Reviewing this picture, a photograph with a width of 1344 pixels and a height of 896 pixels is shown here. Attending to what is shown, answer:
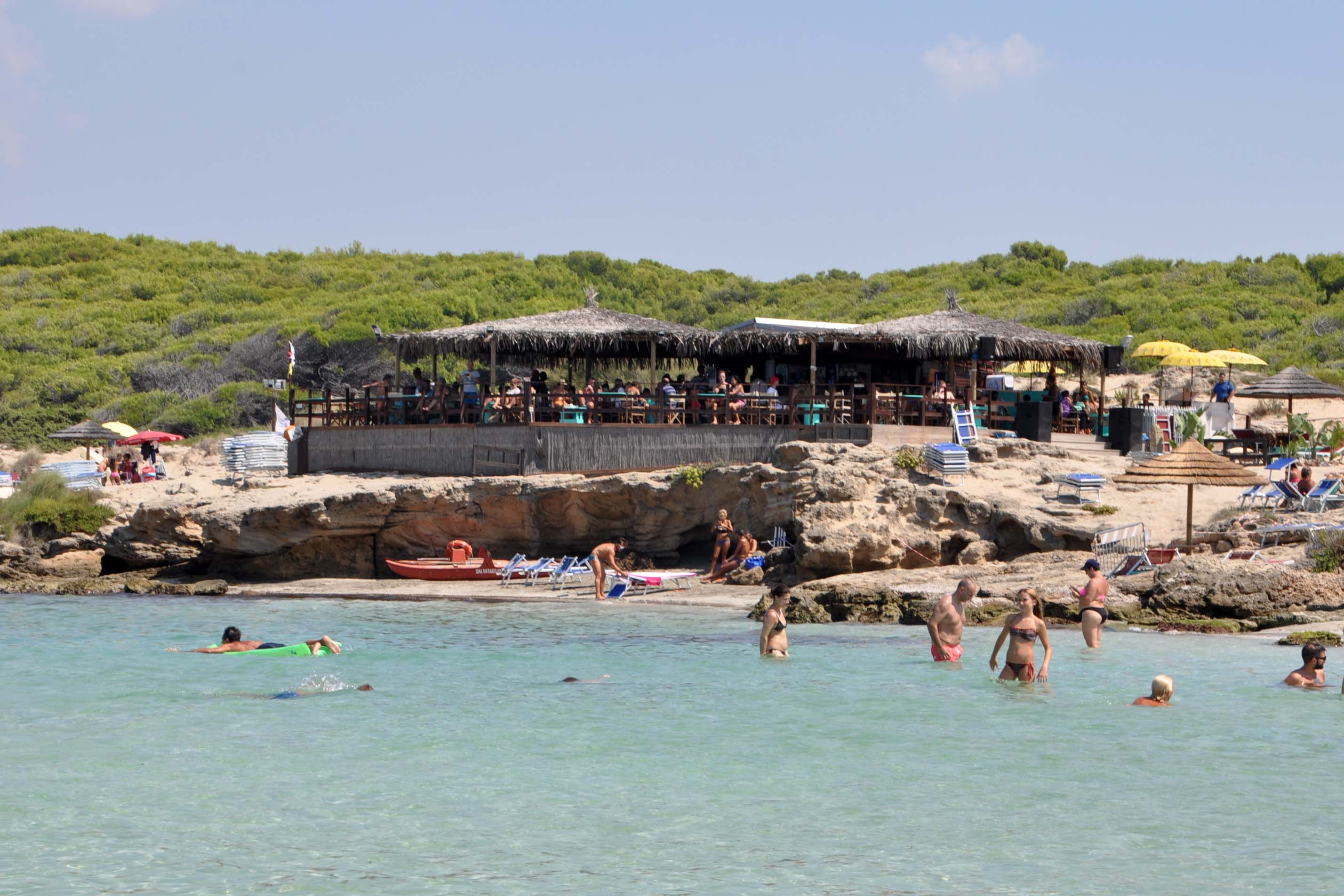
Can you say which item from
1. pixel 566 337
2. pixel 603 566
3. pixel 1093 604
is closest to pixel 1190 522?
pixel 1093 604

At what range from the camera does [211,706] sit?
11352 millimetres

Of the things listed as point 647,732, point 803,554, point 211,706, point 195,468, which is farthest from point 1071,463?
point 195,468

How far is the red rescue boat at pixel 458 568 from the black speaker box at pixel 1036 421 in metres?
7.41

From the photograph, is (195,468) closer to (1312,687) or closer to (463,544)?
(463,544)

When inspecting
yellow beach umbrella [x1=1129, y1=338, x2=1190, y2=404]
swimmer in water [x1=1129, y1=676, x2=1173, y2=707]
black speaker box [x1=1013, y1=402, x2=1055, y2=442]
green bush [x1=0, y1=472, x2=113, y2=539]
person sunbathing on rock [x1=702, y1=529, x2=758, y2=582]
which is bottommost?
swimmer in water [x1=1129, y1=676, x2=1173, y2=707]

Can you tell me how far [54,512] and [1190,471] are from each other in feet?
54.4

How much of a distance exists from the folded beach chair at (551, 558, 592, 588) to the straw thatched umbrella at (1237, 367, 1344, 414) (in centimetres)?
1076

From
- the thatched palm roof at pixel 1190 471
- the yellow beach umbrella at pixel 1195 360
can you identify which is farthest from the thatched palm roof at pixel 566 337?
the yellow beach umbrella at pixel 1195 360

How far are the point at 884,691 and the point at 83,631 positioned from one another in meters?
9.71

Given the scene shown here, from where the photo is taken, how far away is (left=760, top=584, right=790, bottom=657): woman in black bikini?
1253 centimetres

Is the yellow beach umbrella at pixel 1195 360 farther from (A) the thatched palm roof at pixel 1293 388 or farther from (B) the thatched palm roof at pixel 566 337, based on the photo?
(B) the thatched palm roof at pixel 566 337

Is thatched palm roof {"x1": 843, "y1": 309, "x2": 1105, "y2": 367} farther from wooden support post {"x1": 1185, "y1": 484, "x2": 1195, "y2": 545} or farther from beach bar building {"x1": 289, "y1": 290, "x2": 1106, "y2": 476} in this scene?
wooden support post {"x1": 1185, "y1": 484, "x2": 1195, "y2": 545}

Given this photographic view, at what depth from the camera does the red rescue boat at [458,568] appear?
62.6 ft

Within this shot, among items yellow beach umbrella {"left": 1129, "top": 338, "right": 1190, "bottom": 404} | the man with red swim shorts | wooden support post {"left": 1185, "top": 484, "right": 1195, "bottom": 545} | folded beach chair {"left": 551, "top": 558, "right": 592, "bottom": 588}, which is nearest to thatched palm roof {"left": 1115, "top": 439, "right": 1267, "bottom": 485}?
wooden support post {"left": 1185, "top": 484, "right": 1195, "bottom": 545}
